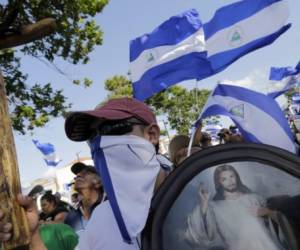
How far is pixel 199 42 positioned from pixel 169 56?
15.5 inches

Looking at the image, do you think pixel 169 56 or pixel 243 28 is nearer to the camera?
pixel 243 28

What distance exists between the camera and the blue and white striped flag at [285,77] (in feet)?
28.6

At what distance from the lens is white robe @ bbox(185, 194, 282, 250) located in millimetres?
1133

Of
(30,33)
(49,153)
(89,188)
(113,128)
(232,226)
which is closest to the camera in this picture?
(232,226)

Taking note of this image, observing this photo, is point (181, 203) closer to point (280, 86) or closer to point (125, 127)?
point (125, 127)

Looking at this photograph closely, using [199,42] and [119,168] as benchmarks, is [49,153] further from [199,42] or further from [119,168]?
[119,168]

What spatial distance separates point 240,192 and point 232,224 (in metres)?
0.08

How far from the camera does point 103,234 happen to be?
148cm

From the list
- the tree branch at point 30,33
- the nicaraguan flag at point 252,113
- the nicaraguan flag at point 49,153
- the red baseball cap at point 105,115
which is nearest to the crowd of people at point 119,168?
the red baseball cap at point 105,115

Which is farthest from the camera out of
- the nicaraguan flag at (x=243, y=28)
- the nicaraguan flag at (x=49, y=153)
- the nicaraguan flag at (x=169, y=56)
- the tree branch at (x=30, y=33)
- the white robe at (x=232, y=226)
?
the nicaraguan flag at (x=49, y=153)

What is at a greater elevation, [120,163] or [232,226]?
[120,163]

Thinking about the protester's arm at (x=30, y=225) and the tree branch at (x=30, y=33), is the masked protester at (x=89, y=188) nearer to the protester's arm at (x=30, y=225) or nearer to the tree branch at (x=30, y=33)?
the protester's arm at (x=30, y=225)

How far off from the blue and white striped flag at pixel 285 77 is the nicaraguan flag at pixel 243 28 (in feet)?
9.35

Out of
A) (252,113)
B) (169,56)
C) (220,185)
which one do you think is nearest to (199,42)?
(169,56)
